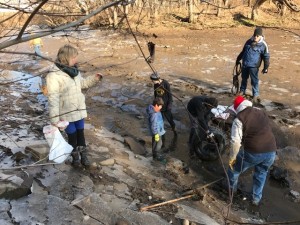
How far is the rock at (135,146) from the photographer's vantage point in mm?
6604

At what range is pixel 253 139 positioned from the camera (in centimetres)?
486

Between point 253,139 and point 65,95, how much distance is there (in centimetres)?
252

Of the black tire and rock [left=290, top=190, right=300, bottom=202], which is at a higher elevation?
the black tire

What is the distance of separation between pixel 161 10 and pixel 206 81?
10.9m

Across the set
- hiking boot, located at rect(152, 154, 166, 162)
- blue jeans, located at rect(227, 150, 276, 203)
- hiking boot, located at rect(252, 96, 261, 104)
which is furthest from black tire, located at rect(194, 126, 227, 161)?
hiking boot, located at rect(252, 96, 261, 104)

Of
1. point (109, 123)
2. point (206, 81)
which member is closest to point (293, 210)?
point (109, 123)

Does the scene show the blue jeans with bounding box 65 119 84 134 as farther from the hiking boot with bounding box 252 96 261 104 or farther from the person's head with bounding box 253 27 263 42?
the hiking boot with bounding box 252 96 261 104

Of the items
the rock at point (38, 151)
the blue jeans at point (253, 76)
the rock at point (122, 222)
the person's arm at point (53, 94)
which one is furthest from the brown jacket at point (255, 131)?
the blue jeans at point (253, 76)

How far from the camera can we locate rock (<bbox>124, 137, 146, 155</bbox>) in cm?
660

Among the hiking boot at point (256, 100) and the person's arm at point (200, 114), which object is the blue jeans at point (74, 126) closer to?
the person's arm at point (200, 114)

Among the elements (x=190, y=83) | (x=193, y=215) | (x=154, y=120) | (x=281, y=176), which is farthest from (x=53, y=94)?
(x=190, y=83)

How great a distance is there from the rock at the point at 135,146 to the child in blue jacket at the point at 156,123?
398 mm

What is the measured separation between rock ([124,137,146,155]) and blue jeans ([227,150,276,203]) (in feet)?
6.24

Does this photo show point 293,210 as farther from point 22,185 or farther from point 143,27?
point 143,27
